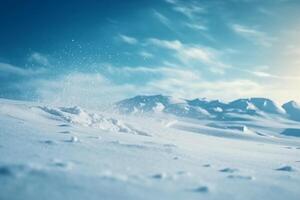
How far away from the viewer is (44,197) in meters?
3.05

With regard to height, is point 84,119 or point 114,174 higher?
point 84,119

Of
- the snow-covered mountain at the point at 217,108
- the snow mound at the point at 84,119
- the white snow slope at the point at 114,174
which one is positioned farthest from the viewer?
the snow-covered mountain at the point at 217,108

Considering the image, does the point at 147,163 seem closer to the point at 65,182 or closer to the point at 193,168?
the point at 193,168

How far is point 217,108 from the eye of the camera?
140 metres

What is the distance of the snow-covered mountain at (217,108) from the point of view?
12362cm

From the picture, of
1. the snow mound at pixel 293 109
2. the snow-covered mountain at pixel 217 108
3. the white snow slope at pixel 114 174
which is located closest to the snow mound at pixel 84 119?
the white snow slope at pixel 114 174

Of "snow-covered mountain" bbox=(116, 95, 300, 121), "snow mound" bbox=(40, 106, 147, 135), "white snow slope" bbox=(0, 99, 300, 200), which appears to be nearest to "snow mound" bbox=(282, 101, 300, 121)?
"snow-covered mountain" bbox=(116, 95, 300, 121)

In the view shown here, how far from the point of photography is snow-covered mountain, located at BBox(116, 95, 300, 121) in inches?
4867

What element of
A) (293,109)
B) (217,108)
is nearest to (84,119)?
(217,108)

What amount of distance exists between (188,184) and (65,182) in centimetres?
158

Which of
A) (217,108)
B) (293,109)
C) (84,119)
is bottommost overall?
(84,119)

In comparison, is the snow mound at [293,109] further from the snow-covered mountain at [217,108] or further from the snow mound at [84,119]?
the snow mound at [84,119]

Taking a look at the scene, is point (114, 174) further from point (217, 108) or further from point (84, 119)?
point (217, 108)

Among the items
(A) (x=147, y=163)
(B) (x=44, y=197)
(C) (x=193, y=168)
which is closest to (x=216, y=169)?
(C) (x=193, y=168)
